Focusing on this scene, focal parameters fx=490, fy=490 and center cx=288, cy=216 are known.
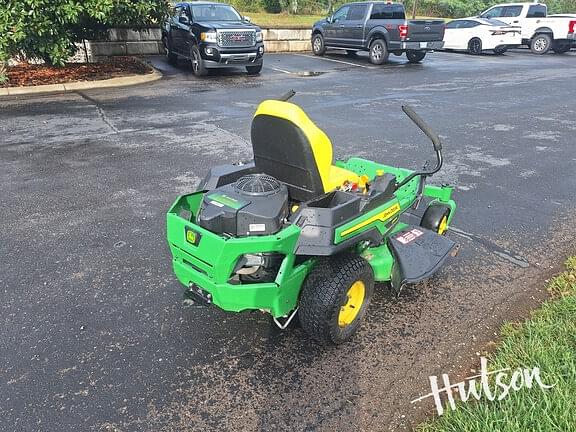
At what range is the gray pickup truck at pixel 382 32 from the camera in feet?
51.4

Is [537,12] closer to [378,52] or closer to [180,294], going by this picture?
[378,52]

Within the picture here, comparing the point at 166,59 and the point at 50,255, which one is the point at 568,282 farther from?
the point at 166,59

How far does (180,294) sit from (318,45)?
16.6m

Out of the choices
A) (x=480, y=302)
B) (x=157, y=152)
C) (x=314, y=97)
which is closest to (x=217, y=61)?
(x=314, y=97)

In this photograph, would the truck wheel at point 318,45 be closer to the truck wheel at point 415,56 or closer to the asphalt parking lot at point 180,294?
the truck wheel at point 415,56

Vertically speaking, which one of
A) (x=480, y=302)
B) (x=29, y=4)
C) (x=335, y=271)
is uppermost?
(x=29, y=4)

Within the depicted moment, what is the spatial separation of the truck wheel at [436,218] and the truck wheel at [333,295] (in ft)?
3.68

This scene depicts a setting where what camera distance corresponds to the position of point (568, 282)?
3.69m

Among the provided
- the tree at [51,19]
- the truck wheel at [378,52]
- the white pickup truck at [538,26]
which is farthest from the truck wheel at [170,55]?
the white pickup truck at [538,26]

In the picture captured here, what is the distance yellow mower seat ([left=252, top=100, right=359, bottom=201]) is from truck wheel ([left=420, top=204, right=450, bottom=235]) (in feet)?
3.47

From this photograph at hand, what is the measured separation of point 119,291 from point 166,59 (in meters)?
14.0

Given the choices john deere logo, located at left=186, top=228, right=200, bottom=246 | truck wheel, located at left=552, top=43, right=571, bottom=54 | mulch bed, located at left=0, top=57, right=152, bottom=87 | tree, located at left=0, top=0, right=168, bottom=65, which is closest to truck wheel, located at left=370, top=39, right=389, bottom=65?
mulch bed, located at left=0, top=57, right=152, bottom=87

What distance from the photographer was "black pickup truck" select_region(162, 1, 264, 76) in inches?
492

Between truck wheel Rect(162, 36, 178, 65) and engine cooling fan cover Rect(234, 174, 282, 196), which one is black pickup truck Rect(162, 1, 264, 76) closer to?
truck wheel Rect(162, 36, 178, 65)
